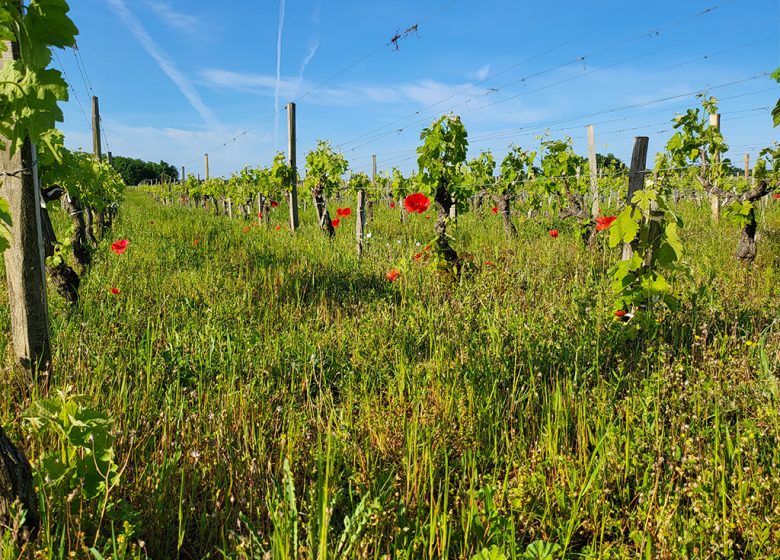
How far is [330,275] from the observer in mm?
5574

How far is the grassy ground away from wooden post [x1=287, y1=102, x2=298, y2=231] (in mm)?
6695

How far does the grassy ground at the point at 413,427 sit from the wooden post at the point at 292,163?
6695mm

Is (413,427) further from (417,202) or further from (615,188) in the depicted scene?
(615,188)

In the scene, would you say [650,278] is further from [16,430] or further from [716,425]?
[16,430]

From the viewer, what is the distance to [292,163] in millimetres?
11586

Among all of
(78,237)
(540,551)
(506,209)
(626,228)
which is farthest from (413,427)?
(506,209)

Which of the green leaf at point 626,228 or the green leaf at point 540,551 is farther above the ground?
the green leaf at point 626,228

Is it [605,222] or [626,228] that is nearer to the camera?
[626,228]

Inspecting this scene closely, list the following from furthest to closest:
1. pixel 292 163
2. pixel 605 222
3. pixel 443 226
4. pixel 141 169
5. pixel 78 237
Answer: pixel 141 169 < pixel 292 163 < pixel 78 237 < pixel 443 226 < pixel 605 222

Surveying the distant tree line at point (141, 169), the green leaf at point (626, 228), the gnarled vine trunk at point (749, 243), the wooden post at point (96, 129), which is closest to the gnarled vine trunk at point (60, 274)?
the green leaf at point (626, 228)

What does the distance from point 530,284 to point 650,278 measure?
58.8 inches

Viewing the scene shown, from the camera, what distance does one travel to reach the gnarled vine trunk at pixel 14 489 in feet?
4.82

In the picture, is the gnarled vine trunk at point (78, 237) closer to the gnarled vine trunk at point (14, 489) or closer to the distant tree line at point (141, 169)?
the gnarled vine trunk at point (14, 489)

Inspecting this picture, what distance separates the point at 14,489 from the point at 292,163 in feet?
35.1
